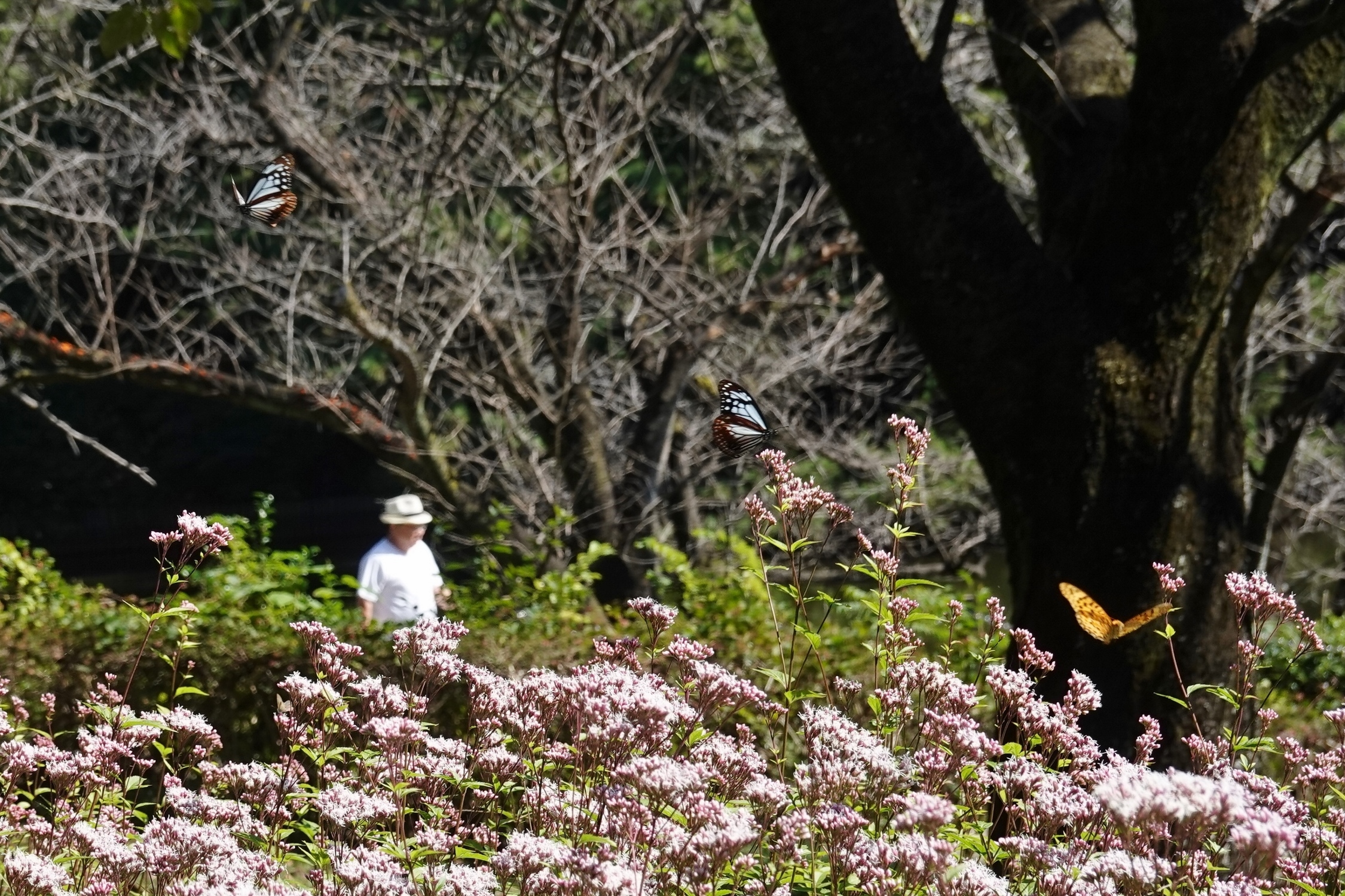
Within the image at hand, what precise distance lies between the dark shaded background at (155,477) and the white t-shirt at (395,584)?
12766 millimetres

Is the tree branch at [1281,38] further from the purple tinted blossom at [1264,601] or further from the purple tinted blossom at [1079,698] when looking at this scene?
the purple tinted blossom at [1079,698]

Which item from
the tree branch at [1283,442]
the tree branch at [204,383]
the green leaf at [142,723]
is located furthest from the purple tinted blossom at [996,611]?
the tree branch at [204,383]

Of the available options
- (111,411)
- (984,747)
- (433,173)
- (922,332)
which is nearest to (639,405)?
(433,173)

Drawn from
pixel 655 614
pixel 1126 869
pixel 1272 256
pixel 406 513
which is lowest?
pixel 1126 869

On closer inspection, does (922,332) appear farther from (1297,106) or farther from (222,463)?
(222,463)

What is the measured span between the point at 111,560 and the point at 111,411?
2.71m

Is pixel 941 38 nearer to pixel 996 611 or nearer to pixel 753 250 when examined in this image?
pixel 996 611

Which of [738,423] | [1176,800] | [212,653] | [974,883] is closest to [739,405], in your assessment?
[738,423]

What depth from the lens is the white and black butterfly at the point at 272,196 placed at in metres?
3.66

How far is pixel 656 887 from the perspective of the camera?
180 cm

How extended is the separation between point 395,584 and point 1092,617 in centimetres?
466

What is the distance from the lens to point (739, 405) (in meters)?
3.44

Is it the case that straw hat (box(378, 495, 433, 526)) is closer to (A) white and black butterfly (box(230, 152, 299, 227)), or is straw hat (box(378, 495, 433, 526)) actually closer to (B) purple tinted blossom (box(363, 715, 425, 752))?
(A) white and black butterfly (box(230, 152, 299, 227))

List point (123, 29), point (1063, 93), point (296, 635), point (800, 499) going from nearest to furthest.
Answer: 1. point (800, 499)
2. point (123, 29)
3. point (1063, 93)
4. point (296, 635)
